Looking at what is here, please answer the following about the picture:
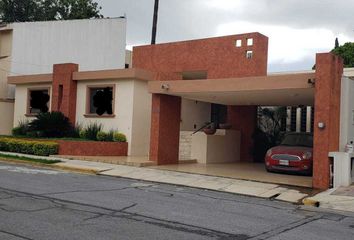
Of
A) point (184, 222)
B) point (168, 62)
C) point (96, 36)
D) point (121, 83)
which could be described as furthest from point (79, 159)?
point (96, 36)

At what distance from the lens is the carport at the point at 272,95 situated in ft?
44.9

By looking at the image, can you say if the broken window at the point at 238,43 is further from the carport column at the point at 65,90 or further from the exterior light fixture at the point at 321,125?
the exterior light fixture at the point at 321,125

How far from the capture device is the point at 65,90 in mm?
23547

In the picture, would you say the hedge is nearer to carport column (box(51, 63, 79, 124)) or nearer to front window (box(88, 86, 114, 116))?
carport column (box(51, 63, 79, 124))

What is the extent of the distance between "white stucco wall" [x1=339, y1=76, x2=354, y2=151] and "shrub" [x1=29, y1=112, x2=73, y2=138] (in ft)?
43.6

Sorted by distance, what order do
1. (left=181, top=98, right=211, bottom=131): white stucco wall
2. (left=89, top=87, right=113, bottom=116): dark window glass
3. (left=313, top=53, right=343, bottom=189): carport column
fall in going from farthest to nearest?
(left=181, top=98, right=211, bottom=131): white stucco wall → (left=89, top=87, right=113, bottom=116): dark window glass → (left=313, top=53, right=343, bottom=189): carport column

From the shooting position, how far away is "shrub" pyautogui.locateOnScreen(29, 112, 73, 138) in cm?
2244

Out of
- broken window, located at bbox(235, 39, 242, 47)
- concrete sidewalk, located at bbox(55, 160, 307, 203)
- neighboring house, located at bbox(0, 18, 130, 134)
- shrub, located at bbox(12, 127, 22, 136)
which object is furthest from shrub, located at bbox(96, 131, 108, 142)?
neighboring house, located at bbox(0, 18, 130, 134)

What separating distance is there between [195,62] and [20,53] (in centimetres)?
1370

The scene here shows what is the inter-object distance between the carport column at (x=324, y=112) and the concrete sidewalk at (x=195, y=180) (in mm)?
1237

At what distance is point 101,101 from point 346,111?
12.1 m

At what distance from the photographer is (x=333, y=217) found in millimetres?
9867

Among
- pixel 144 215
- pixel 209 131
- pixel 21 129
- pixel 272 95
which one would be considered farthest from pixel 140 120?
pixel 144 215

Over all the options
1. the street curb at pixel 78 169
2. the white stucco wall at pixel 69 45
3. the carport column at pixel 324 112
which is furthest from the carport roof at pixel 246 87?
the white stucco wall at pixel 69 45
